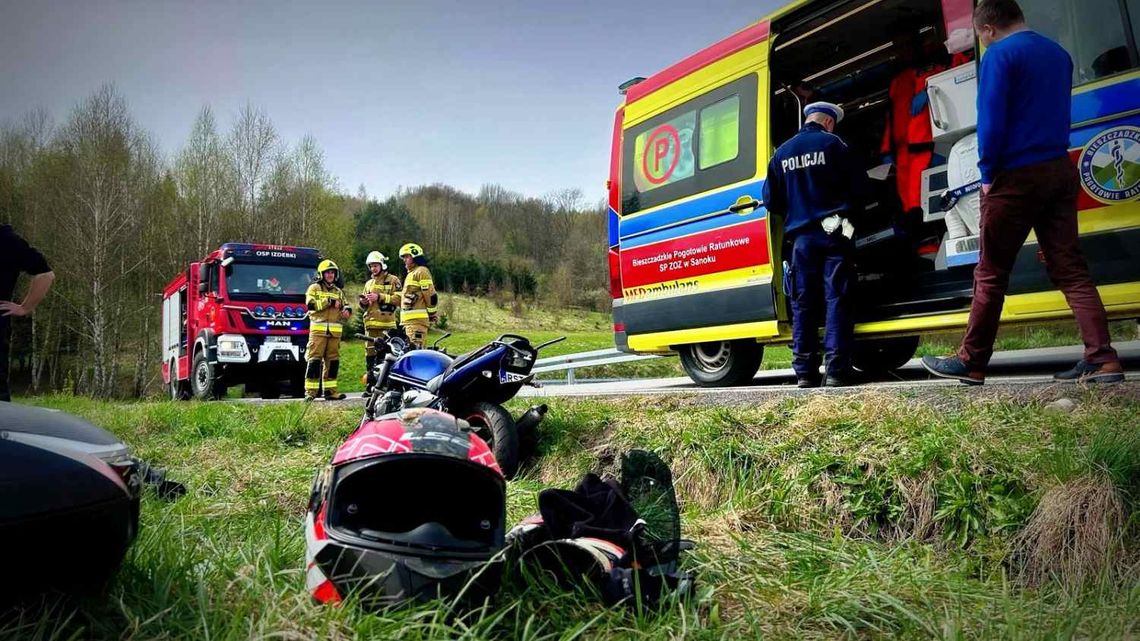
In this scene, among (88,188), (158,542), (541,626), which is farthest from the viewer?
(88,188)

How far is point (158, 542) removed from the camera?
242cm

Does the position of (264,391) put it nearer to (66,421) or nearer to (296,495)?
(296,495)

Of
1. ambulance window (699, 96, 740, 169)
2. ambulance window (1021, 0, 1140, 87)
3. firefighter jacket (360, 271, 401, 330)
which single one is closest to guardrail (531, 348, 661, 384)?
firefighter jacket (360, 271, 401, 330)

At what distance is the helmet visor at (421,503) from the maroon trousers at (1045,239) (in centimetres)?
285

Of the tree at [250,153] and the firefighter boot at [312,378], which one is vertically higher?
the tree at [250,153]

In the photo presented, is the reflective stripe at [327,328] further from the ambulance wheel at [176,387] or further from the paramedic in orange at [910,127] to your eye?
the ambulance wheel at [176,387]

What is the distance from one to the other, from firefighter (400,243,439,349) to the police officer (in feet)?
18.9

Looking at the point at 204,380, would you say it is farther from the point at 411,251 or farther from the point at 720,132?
the point at 720,132

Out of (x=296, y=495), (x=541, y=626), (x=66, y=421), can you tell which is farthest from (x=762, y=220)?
(x=66, y=421)

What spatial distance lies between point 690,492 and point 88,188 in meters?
30.0

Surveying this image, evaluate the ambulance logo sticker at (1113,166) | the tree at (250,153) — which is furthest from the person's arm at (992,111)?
the tree at (250,153)

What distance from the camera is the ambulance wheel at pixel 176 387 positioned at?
54.0ft

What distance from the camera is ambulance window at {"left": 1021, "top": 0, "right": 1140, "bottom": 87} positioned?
12.1ft

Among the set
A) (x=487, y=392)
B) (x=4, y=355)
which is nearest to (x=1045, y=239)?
(x=487, y=392)
